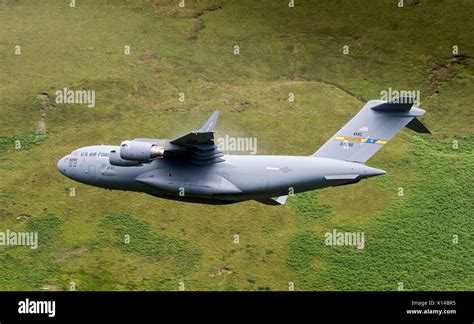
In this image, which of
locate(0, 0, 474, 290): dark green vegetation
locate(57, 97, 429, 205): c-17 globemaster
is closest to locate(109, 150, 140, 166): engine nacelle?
locate(57, 97, 429, 205): c-17 globemaster

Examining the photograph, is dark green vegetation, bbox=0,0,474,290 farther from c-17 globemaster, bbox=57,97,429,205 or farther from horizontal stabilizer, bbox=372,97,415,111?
horizontal stabilizer, bbox=372,97,415,111

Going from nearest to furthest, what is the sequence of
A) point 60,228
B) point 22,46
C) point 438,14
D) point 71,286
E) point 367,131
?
1. point 367,131
2. point 71,286
3. point 60,228
4. point 22,46
5. point 438,14

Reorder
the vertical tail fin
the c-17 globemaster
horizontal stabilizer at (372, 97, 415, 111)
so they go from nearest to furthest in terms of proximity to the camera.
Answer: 1. the c-17 globemaster
2. horizontal stabilizer at (372, 97, 415, 111)
3. the vertical tail fin

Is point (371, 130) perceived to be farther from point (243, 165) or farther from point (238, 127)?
point (238, 127)

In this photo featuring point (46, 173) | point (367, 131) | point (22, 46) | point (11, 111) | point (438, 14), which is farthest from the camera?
point (438, 14)

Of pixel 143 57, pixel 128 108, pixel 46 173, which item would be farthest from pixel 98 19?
pixel 46 173

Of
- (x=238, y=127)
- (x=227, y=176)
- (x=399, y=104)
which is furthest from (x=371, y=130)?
(x=238, y=127)

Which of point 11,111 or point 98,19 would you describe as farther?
point 98,19

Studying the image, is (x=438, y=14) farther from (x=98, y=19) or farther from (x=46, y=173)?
(x=46, y=173)

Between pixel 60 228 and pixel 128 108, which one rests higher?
pixel 128 108
